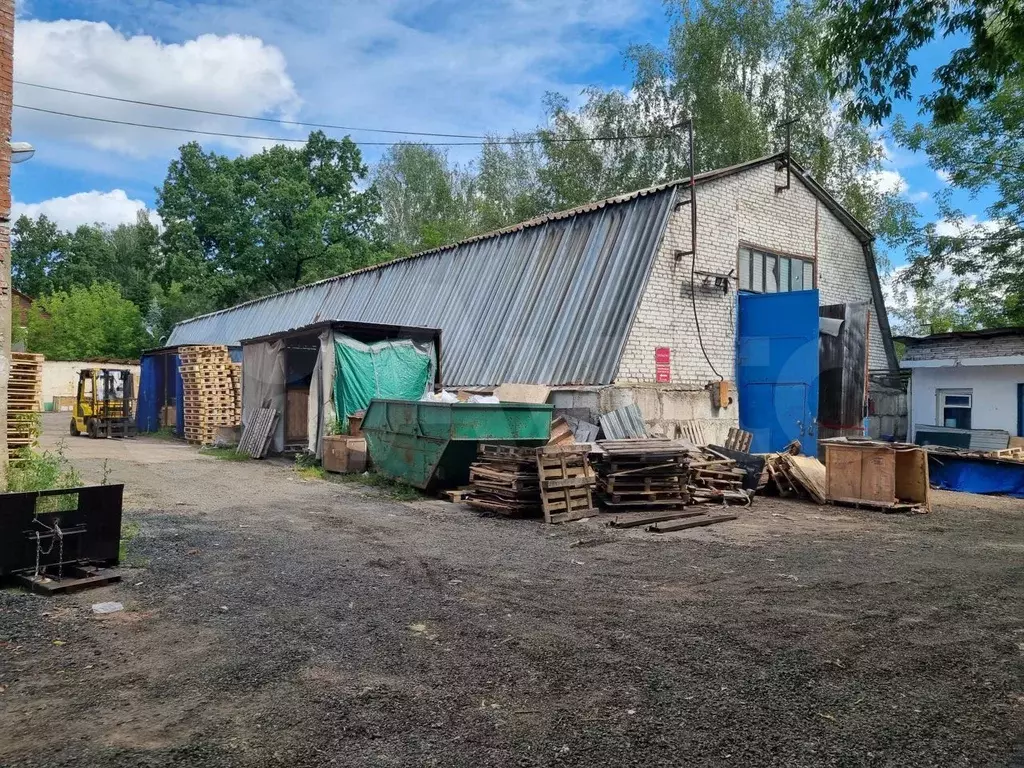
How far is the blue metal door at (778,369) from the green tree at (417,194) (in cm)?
2903

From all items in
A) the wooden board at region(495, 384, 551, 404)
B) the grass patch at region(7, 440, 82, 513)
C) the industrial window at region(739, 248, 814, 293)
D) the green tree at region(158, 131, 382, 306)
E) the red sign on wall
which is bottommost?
the grass patch at region(7, 440, 82, 513)

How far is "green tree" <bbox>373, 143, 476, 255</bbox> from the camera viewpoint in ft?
145

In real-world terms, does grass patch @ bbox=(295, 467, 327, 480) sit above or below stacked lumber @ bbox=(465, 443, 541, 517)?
below

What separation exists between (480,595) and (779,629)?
93.8 inches

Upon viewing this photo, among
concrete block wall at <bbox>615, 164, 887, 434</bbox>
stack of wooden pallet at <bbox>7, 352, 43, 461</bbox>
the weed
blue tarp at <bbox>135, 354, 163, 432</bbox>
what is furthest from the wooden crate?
blue tarp at <bbox>135, 354, 163, 432</bbox>

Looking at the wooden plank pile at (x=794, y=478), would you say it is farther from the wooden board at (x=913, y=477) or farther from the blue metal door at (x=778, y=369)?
the blue metal door at (x=778, y=369)

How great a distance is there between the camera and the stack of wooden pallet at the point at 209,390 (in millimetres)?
21453

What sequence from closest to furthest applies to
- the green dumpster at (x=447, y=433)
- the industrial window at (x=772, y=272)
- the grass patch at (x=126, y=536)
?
the grass patch at (x=126, y=536) < the green dumpster at (x=447, y=433) < the industrial window at (x=772, y=272)

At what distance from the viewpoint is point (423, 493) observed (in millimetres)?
12281

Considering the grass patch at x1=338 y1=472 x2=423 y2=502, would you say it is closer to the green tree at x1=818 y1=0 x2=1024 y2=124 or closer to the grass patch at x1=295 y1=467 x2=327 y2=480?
the grass patch at x1=295 y1=467 x2=327 y2=480

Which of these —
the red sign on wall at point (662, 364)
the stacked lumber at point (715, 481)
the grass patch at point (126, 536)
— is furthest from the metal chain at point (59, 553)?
the red sign on wall at point (662, 364)

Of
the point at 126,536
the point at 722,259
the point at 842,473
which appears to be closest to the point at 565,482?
the point at 842,473

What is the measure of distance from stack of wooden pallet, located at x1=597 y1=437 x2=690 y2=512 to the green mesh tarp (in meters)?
6.03

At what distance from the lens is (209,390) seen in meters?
21.5
